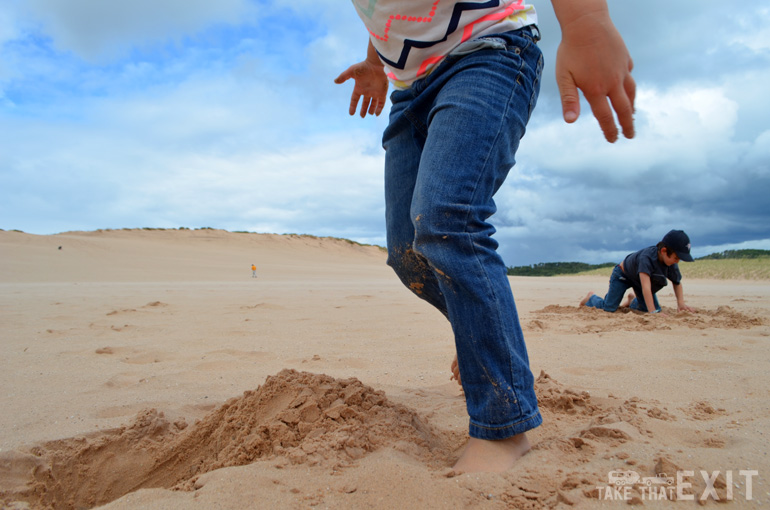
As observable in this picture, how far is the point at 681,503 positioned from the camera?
39.1 inches

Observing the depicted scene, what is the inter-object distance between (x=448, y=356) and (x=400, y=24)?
206 cm

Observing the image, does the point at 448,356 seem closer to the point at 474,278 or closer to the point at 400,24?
the point at 474,278

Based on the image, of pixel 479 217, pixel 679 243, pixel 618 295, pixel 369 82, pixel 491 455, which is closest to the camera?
pixel 491 455

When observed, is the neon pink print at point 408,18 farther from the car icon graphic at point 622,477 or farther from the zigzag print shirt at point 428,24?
the car icon graphic at point 622,477

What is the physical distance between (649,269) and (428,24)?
4.78 metres

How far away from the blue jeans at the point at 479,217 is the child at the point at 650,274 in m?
4.32

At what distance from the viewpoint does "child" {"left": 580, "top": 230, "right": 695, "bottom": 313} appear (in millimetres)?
5016

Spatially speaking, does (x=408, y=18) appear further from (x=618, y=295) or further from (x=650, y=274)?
(x=618, y=295)

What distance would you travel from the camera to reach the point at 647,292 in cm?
504

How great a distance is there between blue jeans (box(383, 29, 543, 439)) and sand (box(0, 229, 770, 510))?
198 mm

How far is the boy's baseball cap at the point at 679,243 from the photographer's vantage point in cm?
496

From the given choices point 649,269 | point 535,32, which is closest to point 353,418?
point 535,32

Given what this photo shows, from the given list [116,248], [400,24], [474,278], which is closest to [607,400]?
[474,278]

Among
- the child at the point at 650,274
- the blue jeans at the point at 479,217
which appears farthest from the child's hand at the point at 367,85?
the child at the point at 650,274
